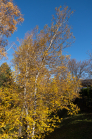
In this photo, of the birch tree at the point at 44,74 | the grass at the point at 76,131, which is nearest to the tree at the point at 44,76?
the birch tree at the point at 44,74

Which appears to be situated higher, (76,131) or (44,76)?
(44,76)

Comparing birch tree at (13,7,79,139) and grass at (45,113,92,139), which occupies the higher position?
birch tree at (13,7,79,139)

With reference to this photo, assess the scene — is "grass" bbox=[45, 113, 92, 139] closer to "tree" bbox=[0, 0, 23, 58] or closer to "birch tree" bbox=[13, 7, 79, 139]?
"birch tree" bbox=[13, 7, 79, 139]

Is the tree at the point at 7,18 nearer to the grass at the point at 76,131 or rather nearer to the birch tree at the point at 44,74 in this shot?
the birch tree at the point at 44,74

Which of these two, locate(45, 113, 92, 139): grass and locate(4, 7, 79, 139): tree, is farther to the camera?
locate(45, 113, 92, 139): grass

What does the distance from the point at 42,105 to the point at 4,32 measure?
15.0 feet

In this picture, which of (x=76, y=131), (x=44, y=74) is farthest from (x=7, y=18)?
(x=76, y=131)

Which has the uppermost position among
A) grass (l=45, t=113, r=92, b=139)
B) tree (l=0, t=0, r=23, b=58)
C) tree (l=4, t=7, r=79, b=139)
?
tree (l=0, t=0, r=23, b=58)

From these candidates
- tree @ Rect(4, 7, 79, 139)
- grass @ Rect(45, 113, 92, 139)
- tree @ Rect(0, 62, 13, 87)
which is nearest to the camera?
tree @ Rect(4, 7, 79, 139)

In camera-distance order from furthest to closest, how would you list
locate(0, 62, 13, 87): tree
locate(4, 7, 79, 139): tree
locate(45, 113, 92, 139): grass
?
locate(45, 113, 92, 139): grass, locate(0, 62, 13, 87): tree, locate(4, 7, 79, 139): tree

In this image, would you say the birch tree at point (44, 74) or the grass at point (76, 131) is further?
the grass at point (76, 131)

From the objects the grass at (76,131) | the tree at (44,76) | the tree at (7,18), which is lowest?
the grass at (76,131)

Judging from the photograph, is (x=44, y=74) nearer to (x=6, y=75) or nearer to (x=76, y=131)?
(x=6, y=75)

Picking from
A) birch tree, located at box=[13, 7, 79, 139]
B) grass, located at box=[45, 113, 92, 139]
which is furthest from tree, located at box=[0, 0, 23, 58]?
grass, located at box=[45, 113, 92, 139]
